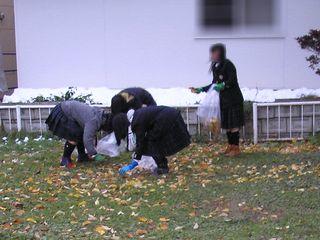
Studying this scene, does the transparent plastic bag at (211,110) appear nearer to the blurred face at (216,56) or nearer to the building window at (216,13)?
the blurred face at (216,56)

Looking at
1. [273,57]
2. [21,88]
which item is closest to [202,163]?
[273,57]

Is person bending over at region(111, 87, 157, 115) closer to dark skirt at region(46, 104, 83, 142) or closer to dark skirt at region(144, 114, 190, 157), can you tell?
dark skirt at region(144, 114, 190, 157)

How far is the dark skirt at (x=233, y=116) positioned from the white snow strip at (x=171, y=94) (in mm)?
1587

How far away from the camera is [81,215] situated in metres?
5.51

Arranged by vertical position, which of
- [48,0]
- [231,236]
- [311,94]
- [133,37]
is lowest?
[231,236]

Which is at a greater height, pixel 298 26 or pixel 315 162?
pixel 298 26

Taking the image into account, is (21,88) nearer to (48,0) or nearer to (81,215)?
(48,0)

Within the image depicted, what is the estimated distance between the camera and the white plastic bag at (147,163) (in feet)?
23.3

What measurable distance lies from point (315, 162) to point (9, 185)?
3.54 meters

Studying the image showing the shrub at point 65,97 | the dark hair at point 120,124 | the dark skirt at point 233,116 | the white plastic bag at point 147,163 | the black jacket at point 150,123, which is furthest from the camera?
the shrub at point 65,97

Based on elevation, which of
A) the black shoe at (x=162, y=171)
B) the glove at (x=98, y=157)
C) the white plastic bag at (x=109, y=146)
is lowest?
the black shoe at (x=162, y=171)

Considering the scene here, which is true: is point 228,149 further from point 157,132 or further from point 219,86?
point 157,132

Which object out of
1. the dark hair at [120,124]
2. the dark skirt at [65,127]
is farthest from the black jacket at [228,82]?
the dark skirt at [65,127]

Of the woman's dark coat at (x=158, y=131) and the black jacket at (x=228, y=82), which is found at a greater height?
the black jacket at (x=228, y=82)
